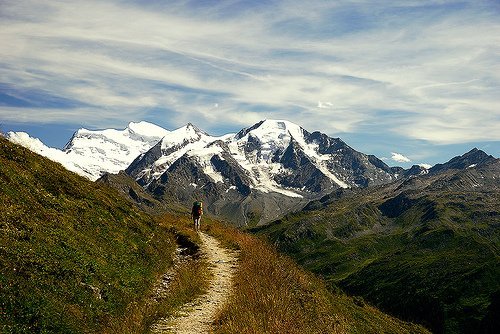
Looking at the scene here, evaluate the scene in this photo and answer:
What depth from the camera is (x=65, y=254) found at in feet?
65.1

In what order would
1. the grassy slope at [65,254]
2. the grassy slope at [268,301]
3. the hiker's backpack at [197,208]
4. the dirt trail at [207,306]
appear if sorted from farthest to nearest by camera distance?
1. the hiker's backpack at [197,208]
2. the dirt trail at [207,306]
3. the grassy slope at [65,254]
4. the grassy slope at [268,301]

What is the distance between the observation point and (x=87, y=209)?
92.9 feet

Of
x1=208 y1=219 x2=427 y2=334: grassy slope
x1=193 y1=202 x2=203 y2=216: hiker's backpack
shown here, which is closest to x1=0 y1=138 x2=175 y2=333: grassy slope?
x1=208 y1=219 x2=427 y2=334: grassy slope

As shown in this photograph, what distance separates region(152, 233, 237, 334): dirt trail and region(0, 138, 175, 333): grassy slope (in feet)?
5.02

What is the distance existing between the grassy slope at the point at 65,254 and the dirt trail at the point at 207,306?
5.02ft

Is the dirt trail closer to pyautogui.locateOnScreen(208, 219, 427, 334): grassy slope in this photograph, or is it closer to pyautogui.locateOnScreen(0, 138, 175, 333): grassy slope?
pyautogui.locateOnScreen(208, 219, 427, 334): grassy slope

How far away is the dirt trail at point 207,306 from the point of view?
16.2 metres

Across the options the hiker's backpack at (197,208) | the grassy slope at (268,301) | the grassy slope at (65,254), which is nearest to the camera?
the grassy slope at (268,301)

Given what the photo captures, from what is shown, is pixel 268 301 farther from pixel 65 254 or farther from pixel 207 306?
pixel 65 254

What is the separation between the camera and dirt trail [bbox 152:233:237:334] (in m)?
16.2

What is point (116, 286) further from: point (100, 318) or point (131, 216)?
point (131, 216)

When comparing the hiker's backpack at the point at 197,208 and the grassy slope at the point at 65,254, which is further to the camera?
the hiker's backpack at the point at 197,208

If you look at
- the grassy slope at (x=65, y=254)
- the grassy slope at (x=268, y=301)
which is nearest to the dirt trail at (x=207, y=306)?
the grassy slope at (x=268, y=301)

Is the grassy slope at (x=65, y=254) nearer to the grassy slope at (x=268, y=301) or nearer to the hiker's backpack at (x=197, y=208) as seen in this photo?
the grassy slope at (x=268, y=301)
